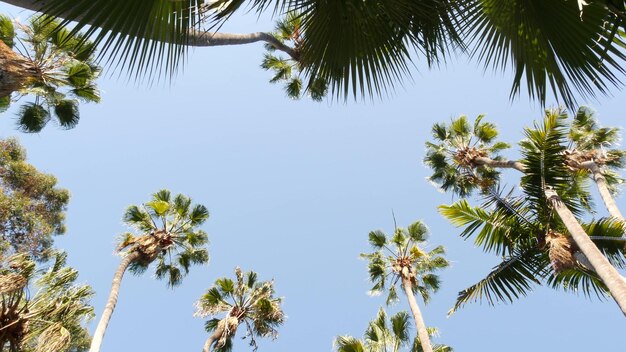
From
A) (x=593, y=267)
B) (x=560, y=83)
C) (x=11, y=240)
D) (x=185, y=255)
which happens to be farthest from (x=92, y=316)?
(x=11, y=240)

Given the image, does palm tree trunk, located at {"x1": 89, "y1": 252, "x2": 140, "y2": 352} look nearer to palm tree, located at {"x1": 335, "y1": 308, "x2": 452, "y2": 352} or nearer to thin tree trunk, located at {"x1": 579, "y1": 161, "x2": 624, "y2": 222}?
palm tree, located at {"x1": 335, "y1": 308, "x2": 452, "y2": 352}

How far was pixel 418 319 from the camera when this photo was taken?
12094 mm

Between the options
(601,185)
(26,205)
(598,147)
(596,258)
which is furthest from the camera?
(26,205)

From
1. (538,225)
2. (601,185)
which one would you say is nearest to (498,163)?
(601,185)

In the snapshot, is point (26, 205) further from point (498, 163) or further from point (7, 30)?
point (498, 163)

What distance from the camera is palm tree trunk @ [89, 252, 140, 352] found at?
9180mm

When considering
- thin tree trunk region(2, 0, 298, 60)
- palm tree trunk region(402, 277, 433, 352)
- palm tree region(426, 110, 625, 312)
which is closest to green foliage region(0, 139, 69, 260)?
palm tree trunk region(402, 277, 433, 352)

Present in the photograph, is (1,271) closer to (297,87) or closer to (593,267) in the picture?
(593,267)

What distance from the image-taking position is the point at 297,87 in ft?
45.9

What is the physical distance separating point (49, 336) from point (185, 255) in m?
Result: 9.22

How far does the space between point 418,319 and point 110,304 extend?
8.51m

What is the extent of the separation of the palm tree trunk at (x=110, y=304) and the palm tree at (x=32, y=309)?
9.91 ft

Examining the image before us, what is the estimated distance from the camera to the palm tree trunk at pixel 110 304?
30.1 feet

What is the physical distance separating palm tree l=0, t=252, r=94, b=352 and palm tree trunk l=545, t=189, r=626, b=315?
26.7ft
